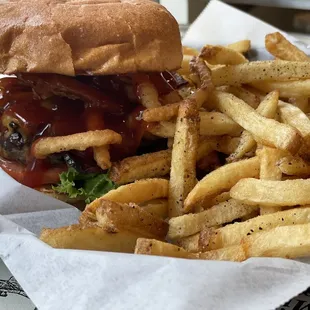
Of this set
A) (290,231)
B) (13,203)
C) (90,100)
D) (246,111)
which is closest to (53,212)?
(13,203)

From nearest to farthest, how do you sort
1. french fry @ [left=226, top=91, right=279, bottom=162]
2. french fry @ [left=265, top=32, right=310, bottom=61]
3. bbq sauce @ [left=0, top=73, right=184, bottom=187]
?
french fry @ [left=226, top=91, right=279, bottom=162] → bbq sauce @ [left=0, top=73, right=184, bottom=187] → french fry @ [left=265, top=32, right=310, bottom=61]

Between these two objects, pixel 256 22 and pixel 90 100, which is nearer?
pixel 90 100

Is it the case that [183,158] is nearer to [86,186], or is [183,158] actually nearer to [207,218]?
[207,218]

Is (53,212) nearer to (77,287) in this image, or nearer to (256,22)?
(77,287)

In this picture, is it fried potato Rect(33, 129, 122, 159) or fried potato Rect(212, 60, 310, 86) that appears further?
fried potato Rect(212, 60, 310, 86)

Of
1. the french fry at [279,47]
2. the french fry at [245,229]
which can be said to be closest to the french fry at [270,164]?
the french fry at [245,229]

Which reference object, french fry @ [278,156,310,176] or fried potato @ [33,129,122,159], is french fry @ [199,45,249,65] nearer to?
fried potato @ [33,129,122,159]

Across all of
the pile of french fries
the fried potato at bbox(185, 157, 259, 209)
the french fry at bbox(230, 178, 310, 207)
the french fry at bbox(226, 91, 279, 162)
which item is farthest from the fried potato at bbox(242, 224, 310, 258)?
the french fry at bbox(226, 91, 279, 162)

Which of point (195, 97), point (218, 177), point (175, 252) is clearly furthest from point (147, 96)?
point (175, 252)
